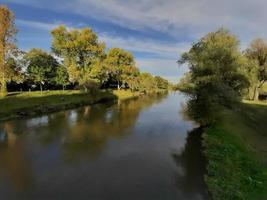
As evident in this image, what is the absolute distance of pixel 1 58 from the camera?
39.7 meters

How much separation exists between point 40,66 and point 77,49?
33.0 feet

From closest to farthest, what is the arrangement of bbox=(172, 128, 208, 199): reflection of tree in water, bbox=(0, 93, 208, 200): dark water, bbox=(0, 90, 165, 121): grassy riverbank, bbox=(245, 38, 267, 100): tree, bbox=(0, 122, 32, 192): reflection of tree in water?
bbox=(0, 93, 208, 200): dark water, bbox=(172, 128, 208, 199): reflection of tree in water, bbox=(0, 122, 32, 192): reflection of tree in water, bbox=(0, 90, 165, 121): grassy riverbank, bbox=(245, 38, 267, 100): tree

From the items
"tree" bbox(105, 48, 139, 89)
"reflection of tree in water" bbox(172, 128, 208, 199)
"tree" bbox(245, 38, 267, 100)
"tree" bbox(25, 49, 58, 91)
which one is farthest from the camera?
"tree" bbox(105, 48, 139, 89)

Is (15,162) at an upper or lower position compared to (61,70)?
lower

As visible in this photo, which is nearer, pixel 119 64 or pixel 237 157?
pixel 237 157

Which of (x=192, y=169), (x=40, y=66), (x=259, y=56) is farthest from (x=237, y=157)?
(x=40, y=66)

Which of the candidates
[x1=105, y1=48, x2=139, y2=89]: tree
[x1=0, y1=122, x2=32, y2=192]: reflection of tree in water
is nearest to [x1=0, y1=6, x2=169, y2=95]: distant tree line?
[x1=105, y1=48, x2=139, y2=89]: tree

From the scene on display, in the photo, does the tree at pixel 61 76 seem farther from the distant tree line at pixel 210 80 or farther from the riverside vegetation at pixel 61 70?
the distant tree line at pixel 210 80

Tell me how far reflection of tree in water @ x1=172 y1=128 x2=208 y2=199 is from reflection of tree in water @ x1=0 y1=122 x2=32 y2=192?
8.48 metres

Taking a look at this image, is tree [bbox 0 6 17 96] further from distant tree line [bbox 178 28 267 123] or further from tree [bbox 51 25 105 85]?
distant tree line [bbox 178 28 267 123]

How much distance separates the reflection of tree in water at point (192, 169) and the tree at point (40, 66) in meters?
42.2

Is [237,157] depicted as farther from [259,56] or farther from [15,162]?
[259,56]

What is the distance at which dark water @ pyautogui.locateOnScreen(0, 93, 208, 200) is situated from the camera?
484 inches

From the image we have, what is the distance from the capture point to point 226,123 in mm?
27328
